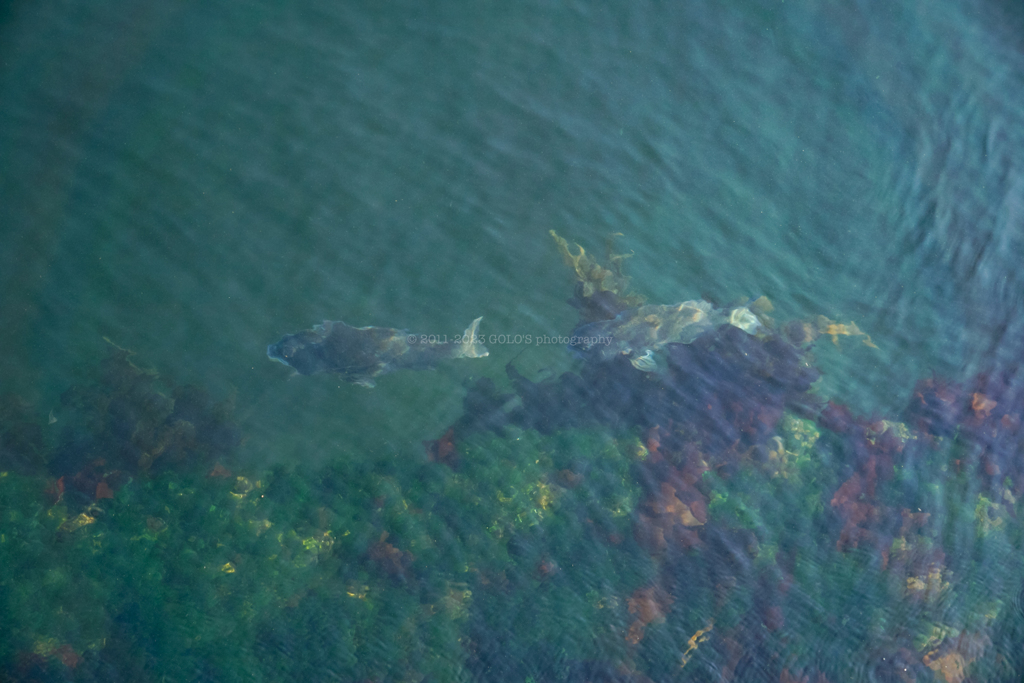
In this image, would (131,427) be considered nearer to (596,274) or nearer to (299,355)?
(299,355)

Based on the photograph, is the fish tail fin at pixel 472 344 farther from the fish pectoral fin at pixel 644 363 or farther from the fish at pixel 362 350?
the fish pectoral fin at pixel 644 363

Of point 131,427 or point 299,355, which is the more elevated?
point 299,355

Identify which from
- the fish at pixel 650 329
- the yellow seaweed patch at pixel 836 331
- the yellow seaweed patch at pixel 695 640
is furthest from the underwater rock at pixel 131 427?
the yellow seaweed patch at pixel 836 331

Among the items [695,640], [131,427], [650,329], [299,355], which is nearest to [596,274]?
[650,329]

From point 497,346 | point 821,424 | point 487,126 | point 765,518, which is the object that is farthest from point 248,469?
point 821,424

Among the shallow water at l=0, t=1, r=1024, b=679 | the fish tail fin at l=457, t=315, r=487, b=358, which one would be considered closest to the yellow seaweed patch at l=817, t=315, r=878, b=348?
the shallow water at l=0, t=1, r=1024, b=679

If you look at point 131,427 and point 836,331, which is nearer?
point 131,427
